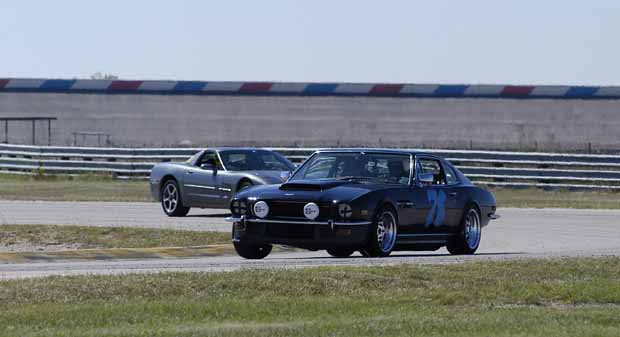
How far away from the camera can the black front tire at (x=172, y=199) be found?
1064 inches

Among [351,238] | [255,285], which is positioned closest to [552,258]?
[351,238]

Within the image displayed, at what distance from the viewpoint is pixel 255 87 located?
2422 inches

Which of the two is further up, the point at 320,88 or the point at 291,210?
the point at 320,88

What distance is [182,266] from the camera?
53.3 ft

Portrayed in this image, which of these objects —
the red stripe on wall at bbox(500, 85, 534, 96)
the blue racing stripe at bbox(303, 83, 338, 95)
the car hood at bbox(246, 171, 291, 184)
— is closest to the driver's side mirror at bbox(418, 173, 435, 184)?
the car hood at bbox(246, 171, 291, 184)

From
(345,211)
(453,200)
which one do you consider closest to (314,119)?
(453,200)

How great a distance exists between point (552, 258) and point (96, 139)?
143ft

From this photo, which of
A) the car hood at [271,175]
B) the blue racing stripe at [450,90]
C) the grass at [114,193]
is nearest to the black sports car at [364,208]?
the car hood at [271,175]

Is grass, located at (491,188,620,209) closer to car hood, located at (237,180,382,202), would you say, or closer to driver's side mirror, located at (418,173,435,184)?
driver's side mirror, located at (418,173,435,184)

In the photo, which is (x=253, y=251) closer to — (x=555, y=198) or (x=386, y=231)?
(x=386, y=231)

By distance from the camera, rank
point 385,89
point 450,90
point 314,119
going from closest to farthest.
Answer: point 450,90, point 385,89, point 314,119

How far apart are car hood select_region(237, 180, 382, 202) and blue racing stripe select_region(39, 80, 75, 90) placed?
149 feet

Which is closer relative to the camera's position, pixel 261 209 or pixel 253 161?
pixel 261 209

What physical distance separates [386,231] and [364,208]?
680 millimetres
